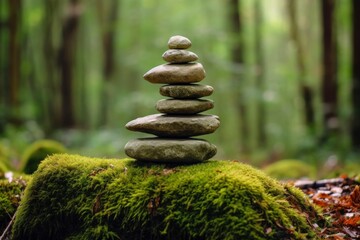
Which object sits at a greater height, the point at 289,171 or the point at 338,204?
the point at 338,204

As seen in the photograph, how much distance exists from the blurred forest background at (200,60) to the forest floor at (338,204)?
22.0ft

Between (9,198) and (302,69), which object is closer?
(9,198)

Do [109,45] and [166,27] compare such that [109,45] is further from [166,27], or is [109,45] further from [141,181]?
[141,181]

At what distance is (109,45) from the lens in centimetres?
2314

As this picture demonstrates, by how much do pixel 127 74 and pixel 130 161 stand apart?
98.7ft

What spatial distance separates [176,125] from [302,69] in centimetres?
1522

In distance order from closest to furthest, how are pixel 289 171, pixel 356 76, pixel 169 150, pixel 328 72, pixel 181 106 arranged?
pixel 169 150 < pixel 181 106 < pixel 289 171 < pixel 356 76 < pixel 328 72

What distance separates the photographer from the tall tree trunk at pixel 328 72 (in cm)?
1491

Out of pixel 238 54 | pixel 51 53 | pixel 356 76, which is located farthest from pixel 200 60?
pixel 356 76

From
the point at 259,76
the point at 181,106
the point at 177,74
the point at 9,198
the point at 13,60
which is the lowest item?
the point at 259,76

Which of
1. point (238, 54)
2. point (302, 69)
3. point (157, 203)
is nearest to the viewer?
point (157, 203)

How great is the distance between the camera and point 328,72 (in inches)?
599

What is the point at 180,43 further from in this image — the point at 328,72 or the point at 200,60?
the point at 200,60

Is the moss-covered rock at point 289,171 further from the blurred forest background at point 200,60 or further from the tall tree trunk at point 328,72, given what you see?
the tall tree trunk at point 328,72
